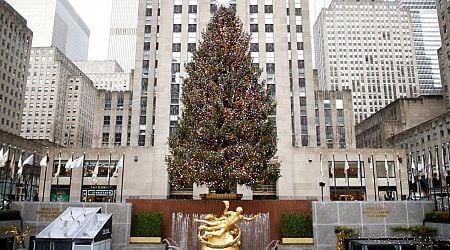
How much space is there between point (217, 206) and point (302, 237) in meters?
5.68

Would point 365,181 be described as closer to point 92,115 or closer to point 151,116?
point 151,116

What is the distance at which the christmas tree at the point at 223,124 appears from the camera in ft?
80.4

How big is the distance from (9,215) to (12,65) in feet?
298

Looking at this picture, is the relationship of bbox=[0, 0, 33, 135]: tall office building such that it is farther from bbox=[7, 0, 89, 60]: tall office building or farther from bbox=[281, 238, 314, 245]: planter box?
bbox=[281, 238, 314, 245]: planter box

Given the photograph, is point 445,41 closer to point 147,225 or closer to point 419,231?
point 419,231

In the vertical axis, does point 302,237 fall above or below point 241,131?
below

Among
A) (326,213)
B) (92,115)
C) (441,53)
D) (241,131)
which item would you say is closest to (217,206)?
(241,131)

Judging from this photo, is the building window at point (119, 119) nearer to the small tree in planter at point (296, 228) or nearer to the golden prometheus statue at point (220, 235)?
the small tree in planter at point (296, 228)

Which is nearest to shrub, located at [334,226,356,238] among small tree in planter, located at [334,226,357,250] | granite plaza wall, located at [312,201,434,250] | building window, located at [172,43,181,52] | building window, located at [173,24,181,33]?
small tree in planter, located at [334,226,357,250]

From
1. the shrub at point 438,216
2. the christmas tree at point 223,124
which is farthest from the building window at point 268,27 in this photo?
the shrub at point 438,216

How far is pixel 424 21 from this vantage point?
531ft

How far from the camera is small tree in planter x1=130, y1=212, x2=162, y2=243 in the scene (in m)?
23.5

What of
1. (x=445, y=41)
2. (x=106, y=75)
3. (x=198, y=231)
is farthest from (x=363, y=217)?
(x=106, y=75)

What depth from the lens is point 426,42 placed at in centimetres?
15738
